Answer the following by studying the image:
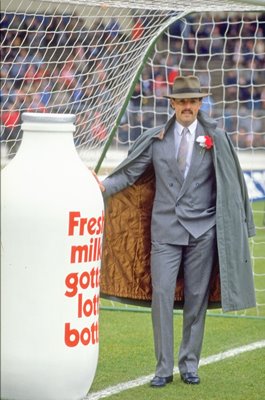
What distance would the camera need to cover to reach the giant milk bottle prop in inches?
226

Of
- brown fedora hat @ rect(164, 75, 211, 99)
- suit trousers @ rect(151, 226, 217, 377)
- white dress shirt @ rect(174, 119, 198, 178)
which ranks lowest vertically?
suit trousers @ rect(151, 226, 217, 377)

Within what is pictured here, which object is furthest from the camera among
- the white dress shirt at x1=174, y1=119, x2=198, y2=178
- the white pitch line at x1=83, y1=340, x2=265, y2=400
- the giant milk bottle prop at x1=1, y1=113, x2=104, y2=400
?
the white dress shirt at x1=174, y1=119, x2=198, y2=178

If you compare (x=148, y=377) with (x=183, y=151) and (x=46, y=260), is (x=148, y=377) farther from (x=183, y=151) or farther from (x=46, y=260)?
(x=46, y=260)

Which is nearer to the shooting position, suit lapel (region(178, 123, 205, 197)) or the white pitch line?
the white pitch line

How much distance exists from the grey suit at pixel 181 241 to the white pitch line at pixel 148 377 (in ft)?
0.70

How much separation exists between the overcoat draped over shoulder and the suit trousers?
0.11 metres

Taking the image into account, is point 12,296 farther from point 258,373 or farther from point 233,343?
point 233,343

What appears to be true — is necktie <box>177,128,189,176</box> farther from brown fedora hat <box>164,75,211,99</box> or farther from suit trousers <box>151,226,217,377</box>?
suit trousers <box>151,226,217,377</box>

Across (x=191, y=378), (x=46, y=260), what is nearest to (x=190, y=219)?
(x=191, y=378)

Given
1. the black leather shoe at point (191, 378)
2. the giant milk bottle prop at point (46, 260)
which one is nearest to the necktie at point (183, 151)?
the black leather shoe at point (191, 378)

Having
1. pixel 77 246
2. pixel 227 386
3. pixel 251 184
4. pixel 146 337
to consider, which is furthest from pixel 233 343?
pixel 251 184

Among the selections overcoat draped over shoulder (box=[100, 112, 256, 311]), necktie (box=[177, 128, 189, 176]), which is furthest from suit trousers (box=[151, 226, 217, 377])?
necktie (box=[177, 128, 189, 176])

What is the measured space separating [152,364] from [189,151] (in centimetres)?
152

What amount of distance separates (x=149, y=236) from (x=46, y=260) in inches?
78.4
